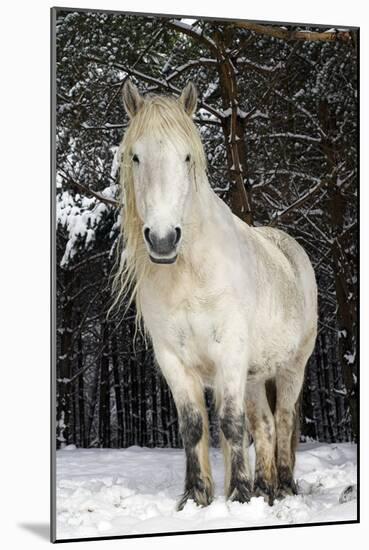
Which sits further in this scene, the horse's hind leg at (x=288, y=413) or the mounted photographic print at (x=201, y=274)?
the horse's hind leg at (x=288, y=413)

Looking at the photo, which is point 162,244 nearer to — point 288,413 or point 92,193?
point 92,193

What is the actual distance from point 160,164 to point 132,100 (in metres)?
0.41

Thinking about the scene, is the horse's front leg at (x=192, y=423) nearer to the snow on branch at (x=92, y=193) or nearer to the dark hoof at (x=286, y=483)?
the dark hoof at (x=286, y=483)

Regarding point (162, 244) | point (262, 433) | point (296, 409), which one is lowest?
point (262, 433)

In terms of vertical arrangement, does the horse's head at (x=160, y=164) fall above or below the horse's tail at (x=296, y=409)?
above

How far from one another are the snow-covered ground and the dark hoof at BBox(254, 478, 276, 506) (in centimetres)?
4

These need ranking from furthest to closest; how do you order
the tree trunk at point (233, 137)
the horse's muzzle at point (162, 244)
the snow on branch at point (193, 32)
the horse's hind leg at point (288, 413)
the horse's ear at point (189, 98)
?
the horse's hind leg at point (288, 413) < the tree trunk at point (233, 137) < the snow on branch at point (193, 32) < the horse's ear at point (189, 98) < the horse's muzzle at point (162, 244)

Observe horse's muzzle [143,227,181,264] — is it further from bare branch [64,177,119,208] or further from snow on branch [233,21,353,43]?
snow on branch [233,21,353,43]

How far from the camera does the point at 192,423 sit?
466cm

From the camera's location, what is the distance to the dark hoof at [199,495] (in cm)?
468

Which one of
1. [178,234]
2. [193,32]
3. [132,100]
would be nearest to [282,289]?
[178,234]

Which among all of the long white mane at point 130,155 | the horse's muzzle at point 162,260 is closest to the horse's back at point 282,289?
the long white mane at point 130,155

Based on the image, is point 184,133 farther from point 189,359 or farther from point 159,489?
point 159,489

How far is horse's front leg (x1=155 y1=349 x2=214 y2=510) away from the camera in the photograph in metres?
4.63
